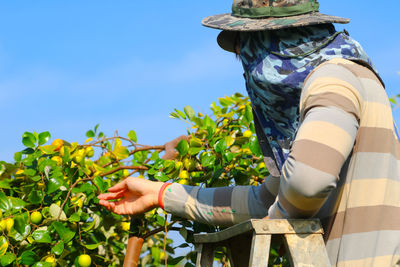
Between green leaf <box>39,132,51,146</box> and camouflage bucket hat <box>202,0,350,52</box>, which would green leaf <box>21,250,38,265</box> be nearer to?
green leaf <box>39,132,51,146</box>

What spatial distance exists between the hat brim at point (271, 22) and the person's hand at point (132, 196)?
70cm

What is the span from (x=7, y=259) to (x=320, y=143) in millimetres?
1518

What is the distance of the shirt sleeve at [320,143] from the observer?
4.84 ft

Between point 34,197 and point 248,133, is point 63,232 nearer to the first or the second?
point 34,197

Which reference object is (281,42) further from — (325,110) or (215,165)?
(215,165)

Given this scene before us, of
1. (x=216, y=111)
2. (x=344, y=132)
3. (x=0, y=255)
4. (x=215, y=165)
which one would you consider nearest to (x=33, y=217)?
(x=0, y=255)

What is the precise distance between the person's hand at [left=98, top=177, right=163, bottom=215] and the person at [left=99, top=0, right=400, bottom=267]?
1.79ft

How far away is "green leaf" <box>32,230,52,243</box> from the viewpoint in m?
2.43

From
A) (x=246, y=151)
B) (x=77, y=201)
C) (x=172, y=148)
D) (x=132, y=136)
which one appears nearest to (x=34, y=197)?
(x=77, y=201)

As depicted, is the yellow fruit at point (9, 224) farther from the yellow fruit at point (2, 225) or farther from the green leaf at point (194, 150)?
the green leaf at point (194, 150)

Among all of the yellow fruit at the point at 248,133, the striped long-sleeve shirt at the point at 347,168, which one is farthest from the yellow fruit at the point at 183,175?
the striped long-sleeve shirt at the point at 347,168

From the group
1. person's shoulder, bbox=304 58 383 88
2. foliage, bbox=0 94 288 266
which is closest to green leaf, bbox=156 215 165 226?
foliage, bbox=0 94 288 266

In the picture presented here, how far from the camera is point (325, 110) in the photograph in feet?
4.95

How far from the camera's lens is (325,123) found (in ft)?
4.90
